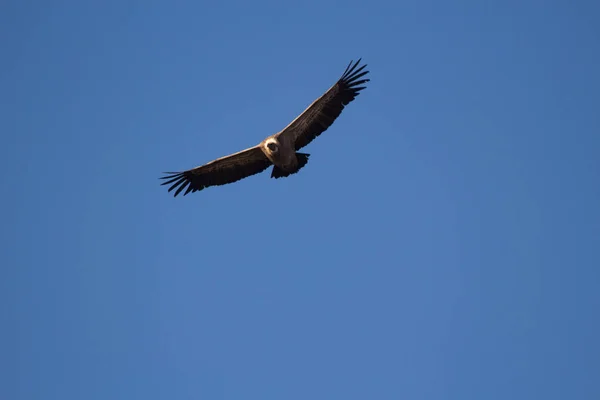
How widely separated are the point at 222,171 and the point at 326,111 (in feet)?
13.8

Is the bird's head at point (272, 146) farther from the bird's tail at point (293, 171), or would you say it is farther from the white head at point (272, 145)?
the bird's tail at point (293, 171)

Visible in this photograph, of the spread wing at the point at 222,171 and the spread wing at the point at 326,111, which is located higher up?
the spread wing at the point at 326,111

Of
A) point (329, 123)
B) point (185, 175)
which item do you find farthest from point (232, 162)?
point (329, 123)

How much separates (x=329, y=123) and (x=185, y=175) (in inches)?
211

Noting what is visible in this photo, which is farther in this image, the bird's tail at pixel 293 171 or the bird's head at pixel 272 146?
the bird's tail at pixel 293 171

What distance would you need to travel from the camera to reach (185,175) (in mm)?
28531

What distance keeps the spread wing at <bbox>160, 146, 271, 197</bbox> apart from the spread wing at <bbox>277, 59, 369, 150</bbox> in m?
1.47

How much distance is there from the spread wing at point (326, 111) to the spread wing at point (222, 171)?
1.47m

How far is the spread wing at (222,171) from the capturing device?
91.3 feet

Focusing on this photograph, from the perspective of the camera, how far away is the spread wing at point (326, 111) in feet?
87.9

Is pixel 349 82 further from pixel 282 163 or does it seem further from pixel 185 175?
pixel 185 175

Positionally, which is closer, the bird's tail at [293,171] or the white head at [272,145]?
the white head at [272,145]

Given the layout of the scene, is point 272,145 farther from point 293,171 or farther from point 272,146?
point 293,171

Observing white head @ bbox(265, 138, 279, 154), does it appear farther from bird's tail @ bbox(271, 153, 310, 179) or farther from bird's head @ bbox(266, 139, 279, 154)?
bird's tail @ bbox(271, 153, 310, 179)
